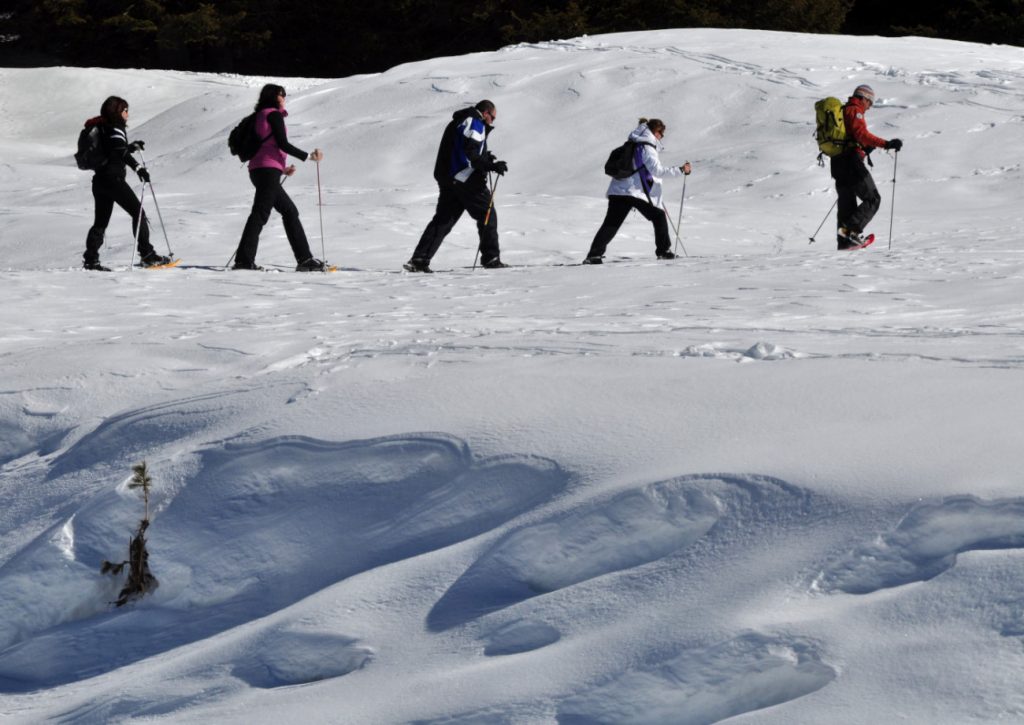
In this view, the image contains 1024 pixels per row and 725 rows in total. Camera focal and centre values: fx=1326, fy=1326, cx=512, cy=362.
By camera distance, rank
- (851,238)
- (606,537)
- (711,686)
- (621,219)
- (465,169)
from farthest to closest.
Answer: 1. (851,238)
2. (621,219)
3. (465,169)
4. (606,537)
5. (711,686)

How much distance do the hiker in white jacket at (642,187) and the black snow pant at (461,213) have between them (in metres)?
0.92

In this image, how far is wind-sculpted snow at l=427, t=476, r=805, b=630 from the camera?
3.75m

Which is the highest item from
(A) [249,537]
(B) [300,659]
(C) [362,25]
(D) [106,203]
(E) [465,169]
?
(C) [362,25]

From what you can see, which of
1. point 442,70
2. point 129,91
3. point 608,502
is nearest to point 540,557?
point 608,502

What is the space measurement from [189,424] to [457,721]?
2.30 m

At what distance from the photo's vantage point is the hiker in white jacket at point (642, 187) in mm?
10805

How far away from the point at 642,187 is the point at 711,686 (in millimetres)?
8099

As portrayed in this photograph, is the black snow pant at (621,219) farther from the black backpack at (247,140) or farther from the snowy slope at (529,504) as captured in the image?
the black backpack at (247,140)

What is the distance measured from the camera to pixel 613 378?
5.00 metres

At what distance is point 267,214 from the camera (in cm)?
1055

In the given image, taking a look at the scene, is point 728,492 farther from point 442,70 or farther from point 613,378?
point 442,70

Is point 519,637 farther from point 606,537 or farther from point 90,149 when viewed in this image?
point 90,149

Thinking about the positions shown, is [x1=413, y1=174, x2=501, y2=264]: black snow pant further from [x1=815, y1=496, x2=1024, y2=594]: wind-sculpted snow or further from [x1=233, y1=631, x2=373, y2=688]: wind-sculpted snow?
[x1=815, y1=496, x2=1024, y2=594]: wind-sculpted snow

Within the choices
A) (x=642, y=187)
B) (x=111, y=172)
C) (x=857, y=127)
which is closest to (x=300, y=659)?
(x=111, y=172)
